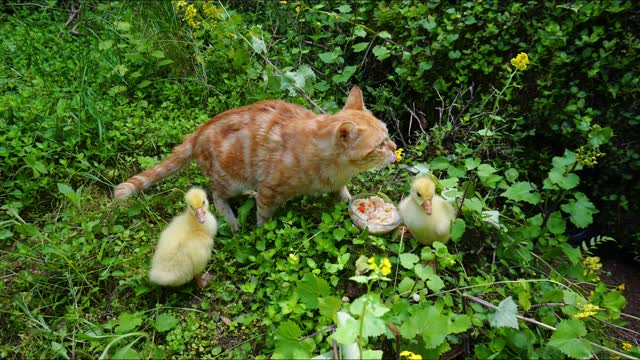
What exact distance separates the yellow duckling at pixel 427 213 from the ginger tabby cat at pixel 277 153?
1.38ft

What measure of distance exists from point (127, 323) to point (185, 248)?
49 centimetres

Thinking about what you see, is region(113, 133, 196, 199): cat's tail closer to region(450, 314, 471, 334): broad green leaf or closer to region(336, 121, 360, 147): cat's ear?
region(336, 121, 360, 147): cat's ear

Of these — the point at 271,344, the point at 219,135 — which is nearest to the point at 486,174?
the point at 271,344

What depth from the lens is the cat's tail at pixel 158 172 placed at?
3.03 m

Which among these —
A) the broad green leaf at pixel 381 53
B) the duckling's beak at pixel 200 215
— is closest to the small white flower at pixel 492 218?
the duckling's beak at pixel 200 215

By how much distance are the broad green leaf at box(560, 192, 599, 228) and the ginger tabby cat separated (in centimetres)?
106

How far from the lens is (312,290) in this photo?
2.28 meters

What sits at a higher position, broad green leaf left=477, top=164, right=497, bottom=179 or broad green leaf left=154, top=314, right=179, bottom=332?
broad green leaf left=477, top=164, right=497, bottom=179

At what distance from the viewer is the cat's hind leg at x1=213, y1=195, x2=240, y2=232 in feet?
10.6

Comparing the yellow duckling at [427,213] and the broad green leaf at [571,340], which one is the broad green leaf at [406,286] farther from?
the broad green leaf at [571,340]

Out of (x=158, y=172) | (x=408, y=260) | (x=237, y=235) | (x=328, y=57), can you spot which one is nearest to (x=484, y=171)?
(x=408, y=260)

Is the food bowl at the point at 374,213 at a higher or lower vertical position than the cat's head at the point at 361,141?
lower

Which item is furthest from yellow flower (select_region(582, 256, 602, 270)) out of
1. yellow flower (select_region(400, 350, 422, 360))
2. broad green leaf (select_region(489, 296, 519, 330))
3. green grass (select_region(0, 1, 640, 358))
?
yellow flower (select_region(400, 350, 422, 360))

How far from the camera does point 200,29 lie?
15.3 ft
